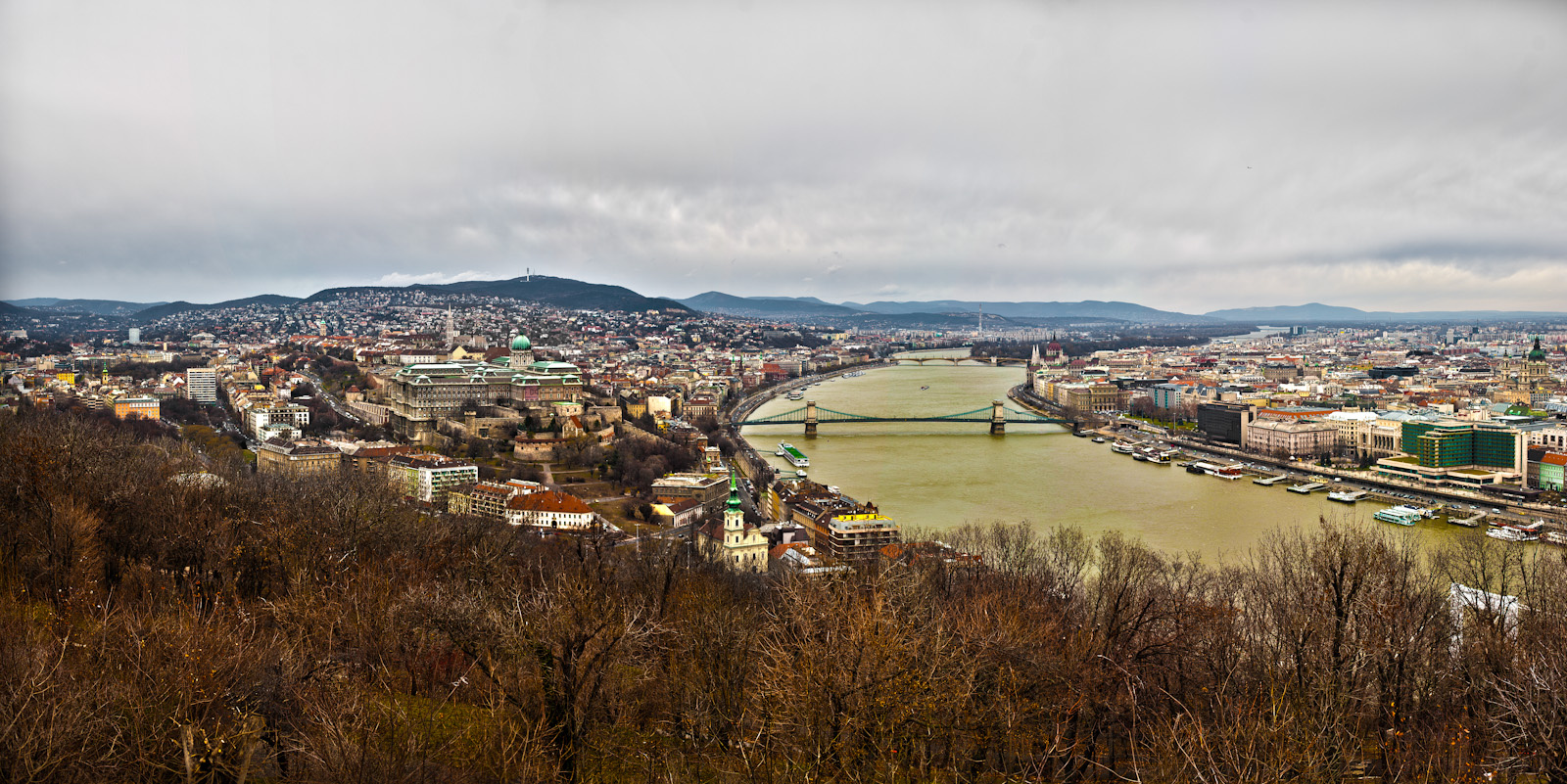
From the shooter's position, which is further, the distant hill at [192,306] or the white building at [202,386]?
the distant hill at [192,306]

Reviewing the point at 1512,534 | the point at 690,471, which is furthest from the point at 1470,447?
the point at 690,471

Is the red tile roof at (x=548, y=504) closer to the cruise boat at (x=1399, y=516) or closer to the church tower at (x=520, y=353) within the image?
the cruise boat at (x=1399, y=516)

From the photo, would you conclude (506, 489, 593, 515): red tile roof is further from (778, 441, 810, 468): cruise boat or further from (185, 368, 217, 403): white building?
(185, 368, 217, 403): white building

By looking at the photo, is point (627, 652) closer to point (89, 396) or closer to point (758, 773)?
point (758, 773)

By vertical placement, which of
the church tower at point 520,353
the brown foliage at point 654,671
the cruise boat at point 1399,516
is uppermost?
the church tower at point 520,353

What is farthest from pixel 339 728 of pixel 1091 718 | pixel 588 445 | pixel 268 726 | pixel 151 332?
pixel 151 332

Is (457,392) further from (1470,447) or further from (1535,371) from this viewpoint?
(1535,371)

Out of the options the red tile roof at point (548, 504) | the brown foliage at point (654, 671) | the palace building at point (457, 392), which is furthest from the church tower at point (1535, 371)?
the red tile roof at point (548, 504)
